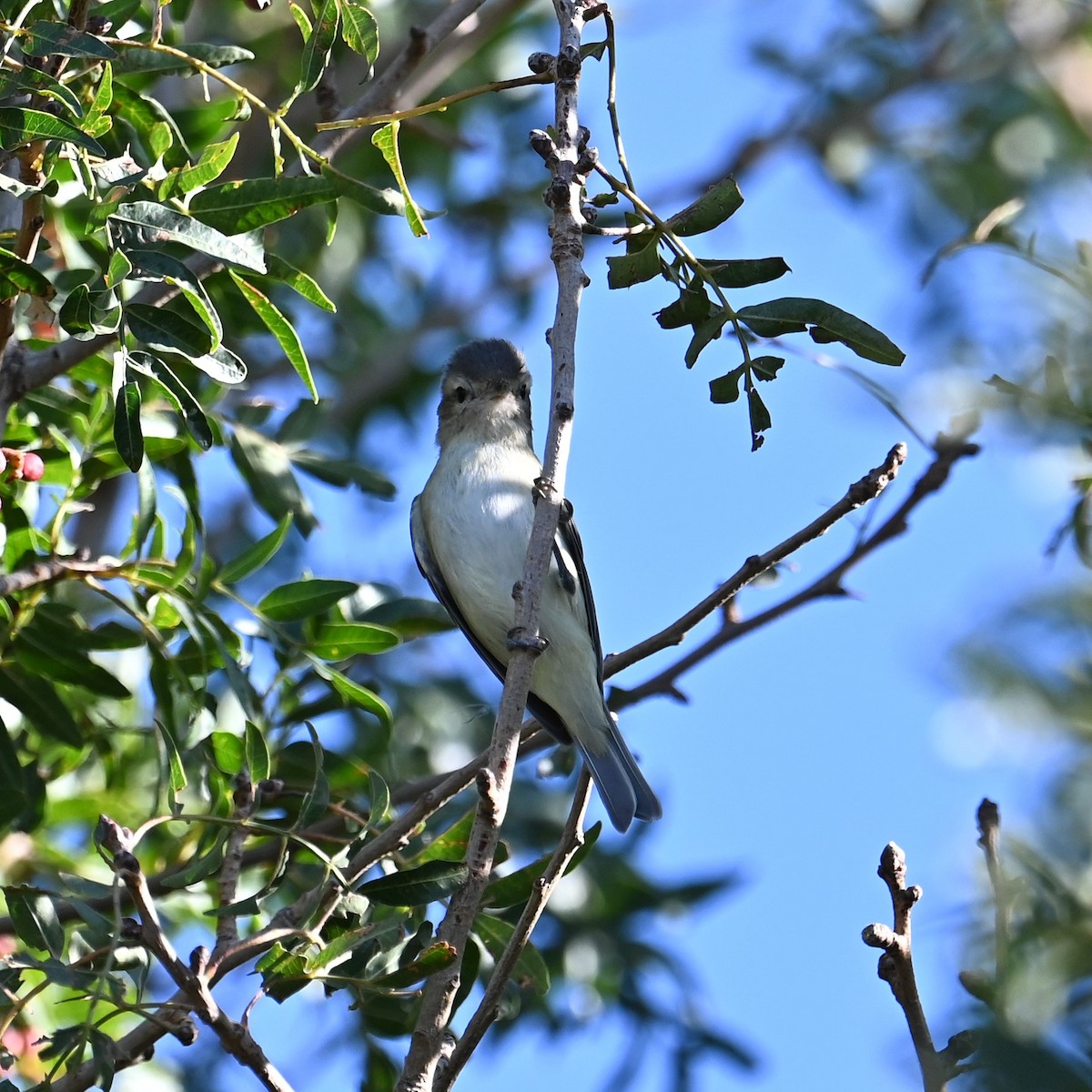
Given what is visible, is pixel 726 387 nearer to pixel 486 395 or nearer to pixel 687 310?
pixel 687 310

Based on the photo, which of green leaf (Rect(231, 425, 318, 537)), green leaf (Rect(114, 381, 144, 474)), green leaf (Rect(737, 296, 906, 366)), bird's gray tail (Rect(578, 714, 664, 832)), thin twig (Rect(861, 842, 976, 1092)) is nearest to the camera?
thin twig (Rect(861, 842, 976, 1092))

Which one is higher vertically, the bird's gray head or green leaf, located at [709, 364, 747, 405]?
the bird's gray head

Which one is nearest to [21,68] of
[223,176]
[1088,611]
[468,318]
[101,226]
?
[101,226]

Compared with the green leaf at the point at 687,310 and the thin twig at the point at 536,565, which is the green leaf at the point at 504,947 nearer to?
the thin twig at the point at 536,565

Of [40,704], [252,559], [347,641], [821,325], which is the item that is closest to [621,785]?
[347,641]

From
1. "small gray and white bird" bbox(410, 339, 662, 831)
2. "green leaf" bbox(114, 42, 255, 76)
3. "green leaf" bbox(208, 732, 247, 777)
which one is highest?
"small gray and white bird" bbox(410, 339, 662, 831)

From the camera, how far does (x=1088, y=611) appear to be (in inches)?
62.9

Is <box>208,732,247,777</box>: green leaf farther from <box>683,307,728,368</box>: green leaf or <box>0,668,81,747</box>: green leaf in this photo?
<box>683,307,728,368</box>: green leaf

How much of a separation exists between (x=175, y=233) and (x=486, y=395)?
2.69 m

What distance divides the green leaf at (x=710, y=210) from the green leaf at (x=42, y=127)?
922 millimetres

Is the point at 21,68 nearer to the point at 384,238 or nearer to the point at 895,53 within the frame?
the point at 384,238

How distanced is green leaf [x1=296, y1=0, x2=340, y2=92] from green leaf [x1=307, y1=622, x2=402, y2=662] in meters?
1.15

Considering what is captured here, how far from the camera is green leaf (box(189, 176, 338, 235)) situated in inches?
91.1

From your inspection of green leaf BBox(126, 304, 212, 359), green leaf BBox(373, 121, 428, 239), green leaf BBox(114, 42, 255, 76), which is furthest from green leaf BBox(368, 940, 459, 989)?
green leaf BBox(114, 42, 255, 76)
